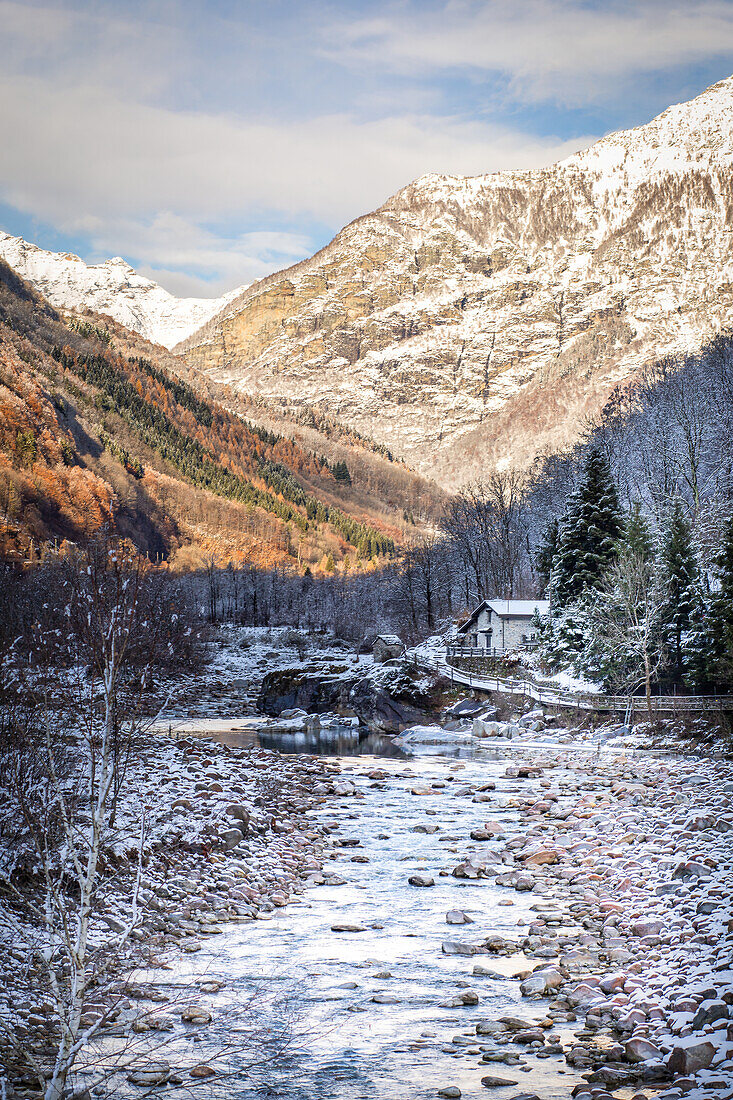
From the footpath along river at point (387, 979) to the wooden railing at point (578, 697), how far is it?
53.5 ft

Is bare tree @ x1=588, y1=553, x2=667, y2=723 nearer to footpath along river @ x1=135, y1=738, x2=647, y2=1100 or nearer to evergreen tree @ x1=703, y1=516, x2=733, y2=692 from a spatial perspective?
evergreen tree @ x1=703, y1=516, x2=733, y2=692

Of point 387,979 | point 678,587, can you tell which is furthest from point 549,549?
point 387,979

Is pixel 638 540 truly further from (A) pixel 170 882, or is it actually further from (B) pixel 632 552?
(A) pixel 170 882

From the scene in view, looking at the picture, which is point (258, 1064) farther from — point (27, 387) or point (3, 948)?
point (27, 387)

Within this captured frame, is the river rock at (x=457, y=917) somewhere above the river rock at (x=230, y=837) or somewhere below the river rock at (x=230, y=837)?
below

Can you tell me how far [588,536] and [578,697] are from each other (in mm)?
10219

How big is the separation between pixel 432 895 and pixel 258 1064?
7.24 m

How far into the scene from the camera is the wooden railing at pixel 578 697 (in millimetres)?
33375

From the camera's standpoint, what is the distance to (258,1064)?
9.19 metres

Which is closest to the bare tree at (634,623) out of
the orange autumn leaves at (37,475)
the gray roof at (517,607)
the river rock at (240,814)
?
the gray roof at (517,607)

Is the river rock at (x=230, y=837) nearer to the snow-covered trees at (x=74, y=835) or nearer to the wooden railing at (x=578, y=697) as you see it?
the snow-covered trees at (x=74, y=835)

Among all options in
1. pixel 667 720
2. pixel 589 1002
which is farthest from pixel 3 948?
pixel 667 720

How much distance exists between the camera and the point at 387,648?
71.8 meters

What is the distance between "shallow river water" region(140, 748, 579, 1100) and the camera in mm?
8883
